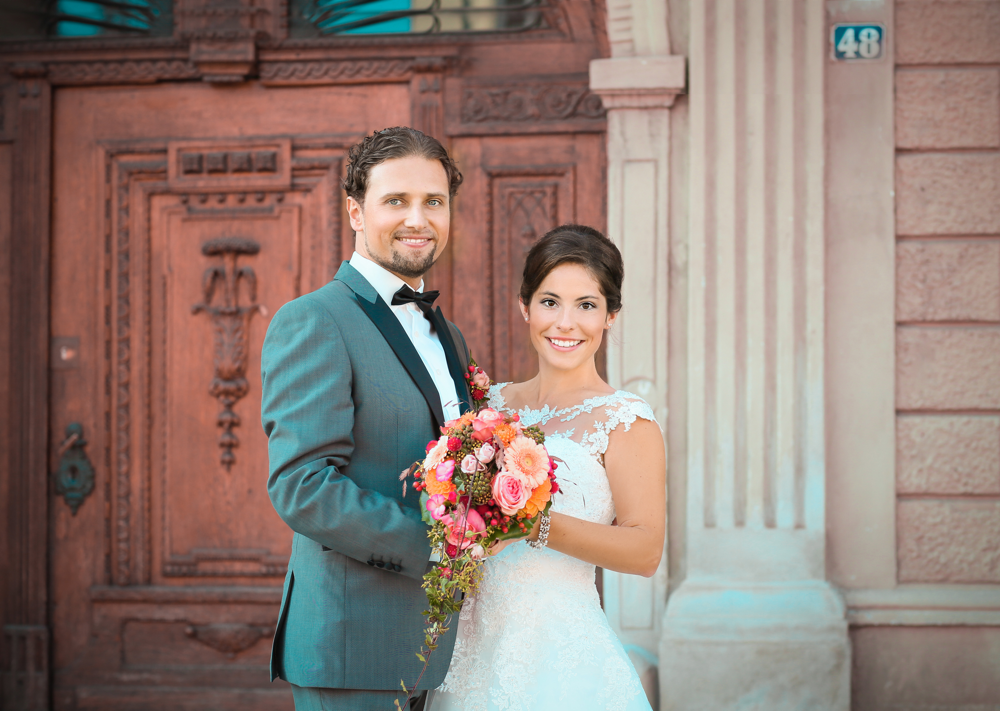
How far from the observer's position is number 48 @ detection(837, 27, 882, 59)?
3.11 m

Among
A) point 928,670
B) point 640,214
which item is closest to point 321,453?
point 640,214

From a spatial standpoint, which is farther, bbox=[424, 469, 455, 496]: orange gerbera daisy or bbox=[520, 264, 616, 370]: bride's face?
bbox=[520, 264, 616, 370]: bride's face

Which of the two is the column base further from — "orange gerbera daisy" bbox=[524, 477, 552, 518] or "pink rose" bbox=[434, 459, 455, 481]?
"pink rose" bbox=[434, 459, 455, 481]

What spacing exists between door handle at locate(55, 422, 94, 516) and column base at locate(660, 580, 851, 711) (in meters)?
2.59

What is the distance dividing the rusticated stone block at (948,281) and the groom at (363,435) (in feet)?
6.92

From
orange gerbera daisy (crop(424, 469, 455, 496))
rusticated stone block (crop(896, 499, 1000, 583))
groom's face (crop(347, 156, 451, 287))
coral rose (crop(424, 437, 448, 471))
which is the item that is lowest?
rusticated stone block (crop(896, 499, 1000, 583))

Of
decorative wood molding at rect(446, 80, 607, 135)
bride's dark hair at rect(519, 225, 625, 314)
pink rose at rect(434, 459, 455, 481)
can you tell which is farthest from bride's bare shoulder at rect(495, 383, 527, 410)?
decorative wood molding at rect(446, 80, 607, 135)

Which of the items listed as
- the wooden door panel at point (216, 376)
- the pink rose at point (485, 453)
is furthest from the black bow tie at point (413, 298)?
the wooden door panel at point (216, 376)

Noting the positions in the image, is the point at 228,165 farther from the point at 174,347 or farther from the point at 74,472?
the point at 74,472

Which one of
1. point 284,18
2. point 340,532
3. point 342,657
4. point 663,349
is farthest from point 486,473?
point 284,18

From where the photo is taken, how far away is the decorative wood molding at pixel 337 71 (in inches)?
138

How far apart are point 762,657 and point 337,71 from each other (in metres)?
2.98

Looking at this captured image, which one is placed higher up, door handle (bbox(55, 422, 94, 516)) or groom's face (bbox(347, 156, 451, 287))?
groom's face (bbox(347, 156, 451, 287))

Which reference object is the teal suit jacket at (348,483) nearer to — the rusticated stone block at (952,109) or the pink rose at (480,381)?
the pink rose at (480,381)
